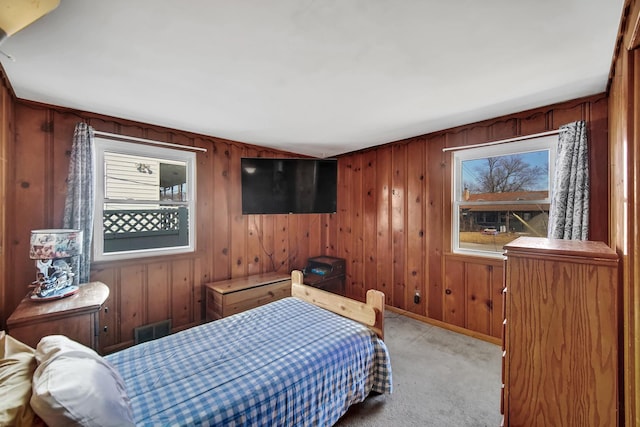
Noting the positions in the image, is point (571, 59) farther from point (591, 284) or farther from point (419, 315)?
point (419, 315)

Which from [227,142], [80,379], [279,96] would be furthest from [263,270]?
[80,379]

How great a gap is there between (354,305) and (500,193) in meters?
1.95

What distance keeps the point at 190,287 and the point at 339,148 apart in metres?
2.66

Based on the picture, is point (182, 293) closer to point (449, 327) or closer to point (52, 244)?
point (52, 244)

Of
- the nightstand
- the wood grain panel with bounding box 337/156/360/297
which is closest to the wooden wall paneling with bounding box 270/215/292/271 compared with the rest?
the wood grain panel with bounding box 337/156/360/297

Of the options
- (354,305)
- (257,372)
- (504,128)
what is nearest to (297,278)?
(354,305)

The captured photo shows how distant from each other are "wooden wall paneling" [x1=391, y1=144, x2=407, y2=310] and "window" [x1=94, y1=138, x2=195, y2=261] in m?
2.52

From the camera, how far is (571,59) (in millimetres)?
1604

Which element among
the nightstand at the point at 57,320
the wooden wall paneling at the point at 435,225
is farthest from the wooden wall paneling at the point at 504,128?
the nightstand at the point at 57,320

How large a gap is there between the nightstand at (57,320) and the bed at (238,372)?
42cm

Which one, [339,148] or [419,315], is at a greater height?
[339,148]

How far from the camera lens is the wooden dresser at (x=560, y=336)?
1.14m

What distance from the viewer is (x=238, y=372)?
1.41 meters

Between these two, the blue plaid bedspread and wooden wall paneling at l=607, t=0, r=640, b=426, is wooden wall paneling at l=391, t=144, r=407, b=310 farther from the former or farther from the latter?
wooden wall paneling at l=607, t=0, r=640, b=426
